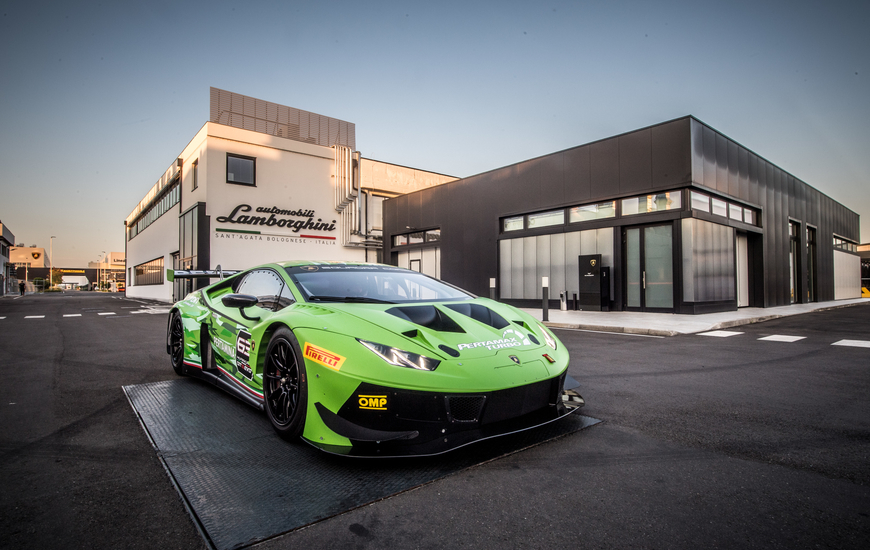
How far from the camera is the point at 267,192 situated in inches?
966

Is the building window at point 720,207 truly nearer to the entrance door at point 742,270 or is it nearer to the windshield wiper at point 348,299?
the entrance door at point 742,270

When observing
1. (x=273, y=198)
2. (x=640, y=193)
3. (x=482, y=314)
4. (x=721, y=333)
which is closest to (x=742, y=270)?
(x=640, y=193)

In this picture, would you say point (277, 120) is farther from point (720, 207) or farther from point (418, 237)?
point (720, 207)

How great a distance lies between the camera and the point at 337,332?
2523 millimetres

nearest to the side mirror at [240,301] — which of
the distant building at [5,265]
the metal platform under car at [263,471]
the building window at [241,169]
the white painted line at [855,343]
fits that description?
the metal platform under car at [263,471]

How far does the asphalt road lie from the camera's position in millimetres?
1722

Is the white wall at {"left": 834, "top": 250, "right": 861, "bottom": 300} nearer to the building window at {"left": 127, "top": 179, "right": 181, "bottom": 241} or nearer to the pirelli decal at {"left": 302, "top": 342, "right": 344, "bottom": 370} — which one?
the pirelli decal at {"left": 302, "top": 342, "right": 344, "bottom": 370}

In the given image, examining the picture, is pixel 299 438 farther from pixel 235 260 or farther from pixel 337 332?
pixel 235 260

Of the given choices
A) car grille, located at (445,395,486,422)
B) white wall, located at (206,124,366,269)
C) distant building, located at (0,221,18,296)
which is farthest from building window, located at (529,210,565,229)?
distant building, located at (0,221,18,296)

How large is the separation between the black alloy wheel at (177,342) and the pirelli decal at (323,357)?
2.82 m

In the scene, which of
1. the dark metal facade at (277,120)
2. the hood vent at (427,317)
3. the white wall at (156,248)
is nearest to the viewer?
the hood vent at (427,317)

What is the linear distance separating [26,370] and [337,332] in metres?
4.93

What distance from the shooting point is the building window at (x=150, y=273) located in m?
32.3

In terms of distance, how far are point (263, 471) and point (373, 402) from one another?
71 cm
